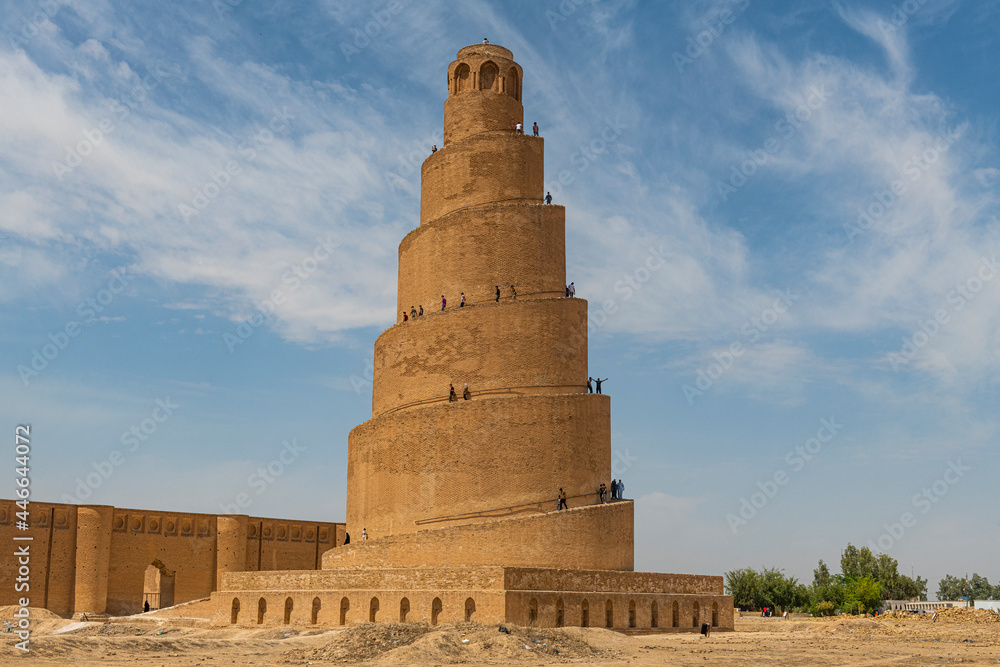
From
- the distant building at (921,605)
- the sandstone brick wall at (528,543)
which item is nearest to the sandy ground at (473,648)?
the sandstone brick wall at (528,543)

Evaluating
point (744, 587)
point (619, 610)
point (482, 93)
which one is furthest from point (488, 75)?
point (744, 587)

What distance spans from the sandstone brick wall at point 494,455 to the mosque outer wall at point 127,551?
30.0 ft

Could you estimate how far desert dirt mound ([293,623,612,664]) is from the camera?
1775 cm

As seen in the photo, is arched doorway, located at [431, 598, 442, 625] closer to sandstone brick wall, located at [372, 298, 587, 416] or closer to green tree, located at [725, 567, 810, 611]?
sandstone brick wall, located at [372, 298, 587, 416]

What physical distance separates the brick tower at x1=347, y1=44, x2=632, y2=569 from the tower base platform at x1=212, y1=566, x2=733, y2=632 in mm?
1295

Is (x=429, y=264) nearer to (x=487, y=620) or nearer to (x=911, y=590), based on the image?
(x=487, y=620)

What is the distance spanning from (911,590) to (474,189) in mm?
40838

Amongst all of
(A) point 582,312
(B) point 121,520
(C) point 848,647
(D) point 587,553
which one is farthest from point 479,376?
(B) point 121,520

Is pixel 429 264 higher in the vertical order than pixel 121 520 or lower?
higher

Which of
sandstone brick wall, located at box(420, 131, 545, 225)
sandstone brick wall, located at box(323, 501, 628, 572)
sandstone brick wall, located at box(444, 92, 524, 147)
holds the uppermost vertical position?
sandstone brick wall, located at box(444, 92, 524, 147)

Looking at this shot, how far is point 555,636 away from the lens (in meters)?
20.2

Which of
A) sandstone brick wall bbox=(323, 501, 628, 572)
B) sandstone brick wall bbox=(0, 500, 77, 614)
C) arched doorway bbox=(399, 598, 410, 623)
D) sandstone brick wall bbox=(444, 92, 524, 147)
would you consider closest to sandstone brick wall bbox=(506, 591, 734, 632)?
sandstone brick wall bbox=(323, 501, 628, 572)

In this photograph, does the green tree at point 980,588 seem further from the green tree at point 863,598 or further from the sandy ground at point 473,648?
the sandy ground at point 473,648

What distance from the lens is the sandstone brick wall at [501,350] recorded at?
26875 millimetres
